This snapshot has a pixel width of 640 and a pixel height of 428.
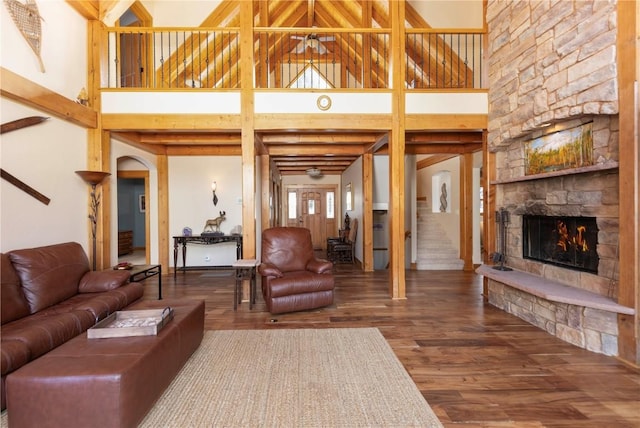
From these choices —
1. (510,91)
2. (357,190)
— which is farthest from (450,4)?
(357,190)

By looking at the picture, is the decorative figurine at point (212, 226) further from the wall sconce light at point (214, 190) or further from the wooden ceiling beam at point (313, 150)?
the wooden ceiling beam at point (313, 150)

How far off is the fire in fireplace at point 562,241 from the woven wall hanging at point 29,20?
578 cm

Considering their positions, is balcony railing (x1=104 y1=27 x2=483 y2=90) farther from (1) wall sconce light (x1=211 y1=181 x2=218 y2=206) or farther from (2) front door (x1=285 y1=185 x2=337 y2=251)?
(2) front door (x1=285 y1=185 x2=337 y2=251)

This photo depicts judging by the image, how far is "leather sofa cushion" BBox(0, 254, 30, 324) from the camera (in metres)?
2.42

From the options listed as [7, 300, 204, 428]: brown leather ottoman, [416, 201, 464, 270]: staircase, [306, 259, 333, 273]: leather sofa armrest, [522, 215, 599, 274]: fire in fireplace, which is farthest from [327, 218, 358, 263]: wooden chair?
[7, 300, 204, 428]: brown leather ottoman

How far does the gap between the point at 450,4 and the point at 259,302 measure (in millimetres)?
5608

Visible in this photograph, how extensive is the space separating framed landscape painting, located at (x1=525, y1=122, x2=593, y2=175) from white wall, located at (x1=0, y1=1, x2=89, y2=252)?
5.39 meters

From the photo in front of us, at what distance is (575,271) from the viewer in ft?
10.1

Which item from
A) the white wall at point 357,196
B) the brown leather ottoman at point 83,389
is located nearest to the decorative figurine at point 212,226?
the white wall at point 357,196

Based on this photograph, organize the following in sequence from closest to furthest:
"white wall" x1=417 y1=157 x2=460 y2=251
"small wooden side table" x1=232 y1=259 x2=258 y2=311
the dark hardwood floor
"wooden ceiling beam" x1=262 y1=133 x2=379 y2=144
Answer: the dark hardwood floor → "small wooden side table" x1=232 y1=259 x2=258 y2=311 → "wooden ceiling beam" x1=262 y1=133 x2=379 y2=144 → "white wall" x1=417 y1=157 x2=460 y2=251

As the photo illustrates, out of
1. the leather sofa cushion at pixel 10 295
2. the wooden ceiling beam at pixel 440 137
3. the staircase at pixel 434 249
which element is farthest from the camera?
the staircase at pixel 434 249

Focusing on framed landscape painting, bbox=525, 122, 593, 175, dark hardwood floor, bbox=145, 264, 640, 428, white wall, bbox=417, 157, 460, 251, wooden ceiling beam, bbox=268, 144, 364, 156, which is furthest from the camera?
Answer: white wall, bbox=417, 157, 460, 251

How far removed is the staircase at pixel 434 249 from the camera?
6715 millimetres

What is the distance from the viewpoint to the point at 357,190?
7578 millimetres
